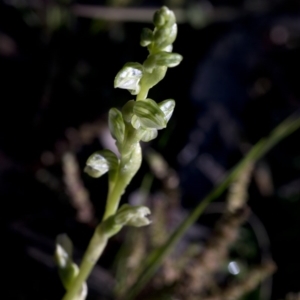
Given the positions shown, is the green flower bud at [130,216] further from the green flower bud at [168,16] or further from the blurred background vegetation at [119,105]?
the blurred background vegetation at [119,105]

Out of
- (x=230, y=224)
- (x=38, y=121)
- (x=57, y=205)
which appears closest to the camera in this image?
(x=230, y=224)

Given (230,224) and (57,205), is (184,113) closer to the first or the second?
(57,205)

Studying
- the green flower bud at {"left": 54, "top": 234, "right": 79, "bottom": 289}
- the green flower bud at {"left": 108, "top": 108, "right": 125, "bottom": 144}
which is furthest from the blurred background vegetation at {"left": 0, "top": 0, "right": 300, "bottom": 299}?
the green flower bud at {"left": 108, "top": 108, "right": 125, "bottom": 144}

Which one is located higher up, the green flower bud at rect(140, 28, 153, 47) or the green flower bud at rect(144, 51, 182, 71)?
the green flower bud at rect(140, 28, 153, 47)

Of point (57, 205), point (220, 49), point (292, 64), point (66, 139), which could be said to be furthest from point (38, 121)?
point (292, 64)

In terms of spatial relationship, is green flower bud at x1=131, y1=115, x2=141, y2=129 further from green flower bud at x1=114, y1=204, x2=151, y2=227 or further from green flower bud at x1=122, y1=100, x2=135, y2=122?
green flower bud at x1=114, y1=204, x2=151, y2=227

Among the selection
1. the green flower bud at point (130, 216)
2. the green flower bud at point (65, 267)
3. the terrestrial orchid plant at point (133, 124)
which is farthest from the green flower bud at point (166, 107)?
the green flower bud at point (65, 267)

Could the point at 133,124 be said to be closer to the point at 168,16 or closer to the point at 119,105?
the point at 168,16

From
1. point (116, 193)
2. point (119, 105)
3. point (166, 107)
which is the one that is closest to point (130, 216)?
point (116, 193)
